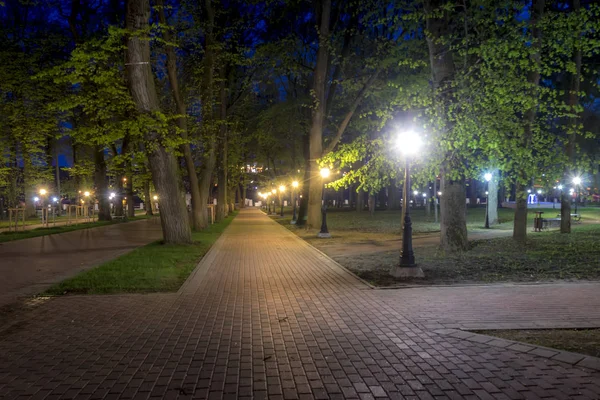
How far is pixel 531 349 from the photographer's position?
17.6ft

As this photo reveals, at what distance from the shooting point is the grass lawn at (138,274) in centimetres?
936

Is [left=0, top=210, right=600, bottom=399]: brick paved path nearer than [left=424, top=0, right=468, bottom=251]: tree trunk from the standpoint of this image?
Yes

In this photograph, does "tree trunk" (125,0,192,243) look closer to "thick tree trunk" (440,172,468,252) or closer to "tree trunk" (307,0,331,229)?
"tree trunk" (307,0,331,229)

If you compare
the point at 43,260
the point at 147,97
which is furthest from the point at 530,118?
the point at 43,260

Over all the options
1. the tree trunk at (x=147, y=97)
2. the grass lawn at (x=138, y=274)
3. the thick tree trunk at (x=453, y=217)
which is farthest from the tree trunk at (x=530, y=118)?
the tree trunk at (x=147, y=97)

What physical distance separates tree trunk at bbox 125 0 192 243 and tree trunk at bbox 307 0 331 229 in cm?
835

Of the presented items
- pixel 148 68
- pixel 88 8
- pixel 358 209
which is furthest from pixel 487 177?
pixel 358 209

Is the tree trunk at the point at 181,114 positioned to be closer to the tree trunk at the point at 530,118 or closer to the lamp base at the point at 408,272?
the lamp base at the point at 408,272

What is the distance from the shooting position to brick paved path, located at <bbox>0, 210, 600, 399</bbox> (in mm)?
4430

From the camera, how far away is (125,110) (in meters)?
15.8

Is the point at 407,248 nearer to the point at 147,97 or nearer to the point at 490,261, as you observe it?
the point at 490,261

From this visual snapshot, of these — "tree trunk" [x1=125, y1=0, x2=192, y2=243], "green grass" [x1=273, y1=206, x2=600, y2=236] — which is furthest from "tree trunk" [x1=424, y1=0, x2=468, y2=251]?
"green grass" [x1=273, y1=206, x2=600, y2=236]

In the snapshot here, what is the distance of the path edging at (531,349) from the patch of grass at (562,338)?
0.56 ft

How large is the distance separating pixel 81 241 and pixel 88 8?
1732cm
